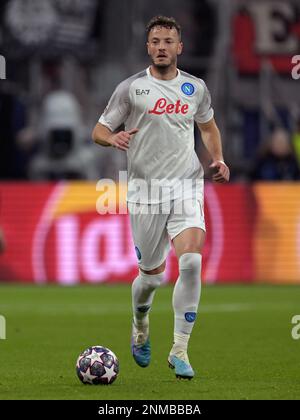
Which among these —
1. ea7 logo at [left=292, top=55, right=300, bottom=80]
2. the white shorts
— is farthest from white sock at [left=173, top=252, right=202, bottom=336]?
ea7 logo at [left=292, top=55, right=300, bottom=80]

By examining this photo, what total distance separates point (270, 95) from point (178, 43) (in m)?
13.0

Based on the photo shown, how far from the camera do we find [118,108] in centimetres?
939

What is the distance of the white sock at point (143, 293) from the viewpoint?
966cm

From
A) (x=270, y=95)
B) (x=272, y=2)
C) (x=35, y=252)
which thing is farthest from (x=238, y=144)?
(x=35, y=252)

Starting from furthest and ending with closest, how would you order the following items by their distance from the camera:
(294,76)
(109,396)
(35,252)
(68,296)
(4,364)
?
(294,76)
(35,252)
(68,296)
(4,364)
(109,396)

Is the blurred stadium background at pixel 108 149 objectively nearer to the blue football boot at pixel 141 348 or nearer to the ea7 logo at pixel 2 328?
the ea7 logo at pixel 2 328

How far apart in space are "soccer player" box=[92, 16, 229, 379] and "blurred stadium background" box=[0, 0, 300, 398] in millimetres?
10088

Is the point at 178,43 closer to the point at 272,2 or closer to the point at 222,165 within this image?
the point at 222,165

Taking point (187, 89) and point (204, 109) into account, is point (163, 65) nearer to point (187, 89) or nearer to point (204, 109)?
point (187, 89)

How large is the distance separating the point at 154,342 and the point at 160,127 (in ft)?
11.0

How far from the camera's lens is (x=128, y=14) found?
2167cm

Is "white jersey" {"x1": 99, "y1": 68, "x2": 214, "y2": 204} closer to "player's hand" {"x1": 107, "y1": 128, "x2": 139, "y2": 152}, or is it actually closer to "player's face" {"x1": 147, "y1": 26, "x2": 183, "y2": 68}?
"player's face" {"x1": 147, "y1": 26, "x2": 183, "y2": 68}

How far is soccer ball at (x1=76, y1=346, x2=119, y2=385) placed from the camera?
8773 mm

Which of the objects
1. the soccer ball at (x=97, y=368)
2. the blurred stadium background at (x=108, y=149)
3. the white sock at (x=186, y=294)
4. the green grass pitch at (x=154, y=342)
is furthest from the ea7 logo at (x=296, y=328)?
the blurred stadium background at (x=108, y=149)
